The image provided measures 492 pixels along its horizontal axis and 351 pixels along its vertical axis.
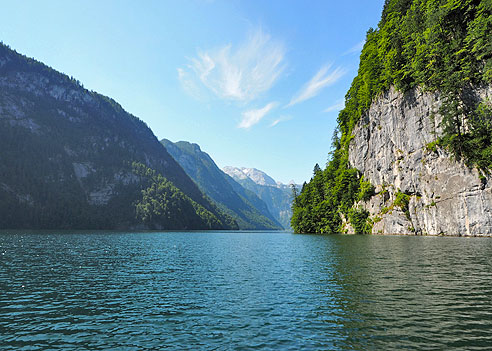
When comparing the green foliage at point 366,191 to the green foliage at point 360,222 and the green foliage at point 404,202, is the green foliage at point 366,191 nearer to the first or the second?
the green foliage at point 360,222

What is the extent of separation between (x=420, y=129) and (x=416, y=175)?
13.1m

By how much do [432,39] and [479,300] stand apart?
263 feet

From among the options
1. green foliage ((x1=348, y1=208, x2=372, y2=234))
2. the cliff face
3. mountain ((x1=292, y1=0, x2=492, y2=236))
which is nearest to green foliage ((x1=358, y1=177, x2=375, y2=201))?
mountain ((x1=292, y1=0, x2=492, y2=236))

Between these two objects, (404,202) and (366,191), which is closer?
(404,202)

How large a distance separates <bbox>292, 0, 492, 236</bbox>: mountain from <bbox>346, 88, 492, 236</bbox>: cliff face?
0.82 feet

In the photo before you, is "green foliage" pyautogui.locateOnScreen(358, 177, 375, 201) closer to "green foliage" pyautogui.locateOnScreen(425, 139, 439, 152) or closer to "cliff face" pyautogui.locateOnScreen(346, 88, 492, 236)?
"cliff face" pyautogui.locateOnScreen(346, 88, 492, 236)

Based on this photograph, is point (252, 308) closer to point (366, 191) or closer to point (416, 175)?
point (416, 175)

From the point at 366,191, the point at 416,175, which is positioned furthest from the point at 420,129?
the point at 366,191

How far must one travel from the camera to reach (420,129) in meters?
79.2

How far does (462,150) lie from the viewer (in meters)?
65.6

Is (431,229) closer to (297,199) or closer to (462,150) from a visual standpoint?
(462,150)

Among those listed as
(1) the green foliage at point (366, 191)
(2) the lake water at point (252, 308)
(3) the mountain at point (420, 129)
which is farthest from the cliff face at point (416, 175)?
(2) the lake water at point (252, 308)

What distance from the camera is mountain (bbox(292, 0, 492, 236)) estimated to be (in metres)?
63.2

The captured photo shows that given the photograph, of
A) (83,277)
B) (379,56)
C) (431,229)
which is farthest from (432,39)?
(83,277)
